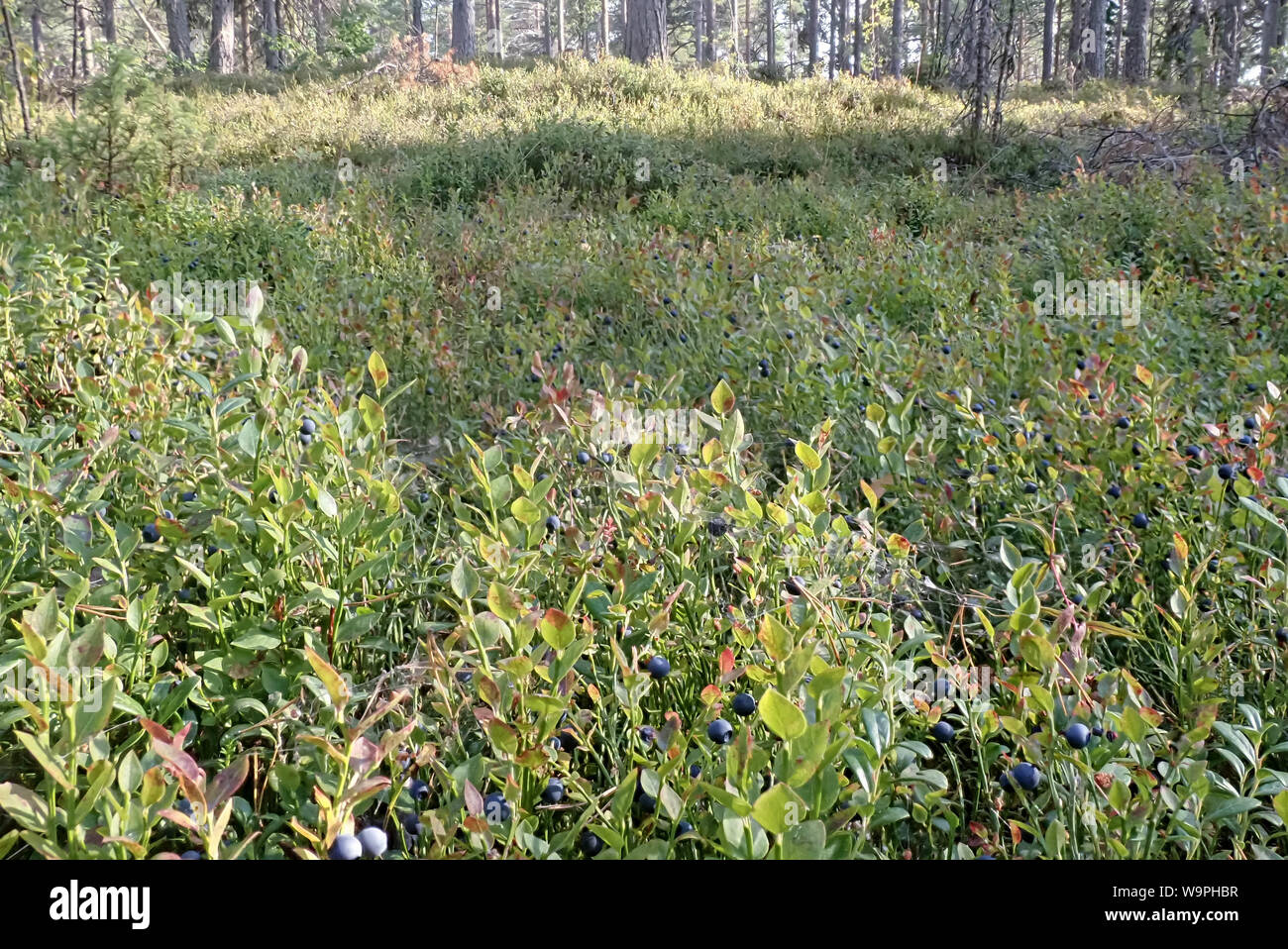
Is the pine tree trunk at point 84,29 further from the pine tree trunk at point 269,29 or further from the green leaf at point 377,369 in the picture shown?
the green leaf at point 377,369

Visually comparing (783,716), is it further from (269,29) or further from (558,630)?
(269,29)

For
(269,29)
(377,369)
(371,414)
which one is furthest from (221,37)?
(371,414)

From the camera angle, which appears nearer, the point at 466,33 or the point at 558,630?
the point at 558,630

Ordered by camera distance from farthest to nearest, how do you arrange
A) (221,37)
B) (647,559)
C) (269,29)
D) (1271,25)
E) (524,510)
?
(1271,25)
(269,29)
(221,37)
(647,559)
(524,510)

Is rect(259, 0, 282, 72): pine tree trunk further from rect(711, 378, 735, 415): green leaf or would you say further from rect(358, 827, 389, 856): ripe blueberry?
rect(358, 827, 389, 856): ripe blueberry

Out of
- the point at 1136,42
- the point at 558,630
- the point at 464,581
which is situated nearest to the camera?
the point at 558,630

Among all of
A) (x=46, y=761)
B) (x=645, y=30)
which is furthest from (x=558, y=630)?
(x=645, y=30)

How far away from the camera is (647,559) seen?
212 cm

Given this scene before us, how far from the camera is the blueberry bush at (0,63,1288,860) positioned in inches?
54.1

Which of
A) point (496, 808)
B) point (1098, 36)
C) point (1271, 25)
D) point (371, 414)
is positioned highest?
point (1271, 25)

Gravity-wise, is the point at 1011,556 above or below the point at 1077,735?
above

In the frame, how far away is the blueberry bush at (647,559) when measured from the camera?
137 centimetres
